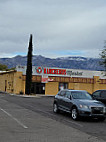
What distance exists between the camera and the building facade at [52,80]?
44.8 meters

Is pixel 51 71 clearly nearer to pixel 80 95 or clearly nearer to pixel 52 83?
pixel 52 83

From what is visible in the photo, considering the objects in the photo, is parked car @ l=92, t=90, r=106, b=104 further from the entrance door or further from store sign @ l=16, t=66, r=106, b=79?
the entrance door

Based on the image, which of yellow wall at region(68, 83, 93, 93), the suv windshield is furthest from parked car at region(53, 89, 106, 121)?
yellow wall at region(68, 83, 93, 93)

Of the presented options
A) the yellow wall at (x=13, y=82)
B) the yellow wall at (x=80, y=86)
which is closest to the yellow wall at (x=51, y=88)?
the yellow wall at (x=80, y=86)

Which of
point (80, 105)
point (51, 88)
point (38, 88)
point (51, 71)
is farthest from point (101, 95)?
point (38, 88)

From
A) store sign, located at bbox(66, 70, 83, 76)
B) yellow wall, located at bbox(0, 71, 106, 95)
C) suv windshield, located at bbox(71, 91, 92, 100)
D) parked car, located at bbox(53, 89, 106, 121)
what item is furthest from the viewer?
store sign, located at bbox(66, 70, 83, 76)

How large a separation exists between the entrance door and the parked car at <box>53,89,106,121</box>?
30.2m

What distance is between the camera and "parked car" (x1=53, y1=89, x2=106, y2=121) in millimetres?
12992

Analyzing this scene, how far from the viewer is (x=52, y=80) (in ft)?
152

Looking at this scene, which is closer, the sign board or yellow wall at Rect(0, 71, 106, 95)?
yellow wall at Rect(0, 71, 106, 95)

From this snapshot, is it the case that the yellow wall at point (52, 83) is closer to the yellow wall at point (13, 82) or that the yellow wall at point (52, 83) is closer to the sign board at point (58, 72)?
the yellow wall at point (13, 82)

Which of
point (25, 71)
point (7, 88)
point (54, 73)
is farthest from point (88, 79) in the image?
point (7, 88)

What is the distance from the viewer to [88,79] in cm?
4884

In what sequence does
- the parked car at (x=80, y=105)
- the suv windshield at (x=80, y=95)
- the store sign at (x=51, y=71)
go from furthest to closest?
the store sign at (x=51, y=71)
the suv windshield at (x=80, y=95)
the parked car at (x=80, y=105)
